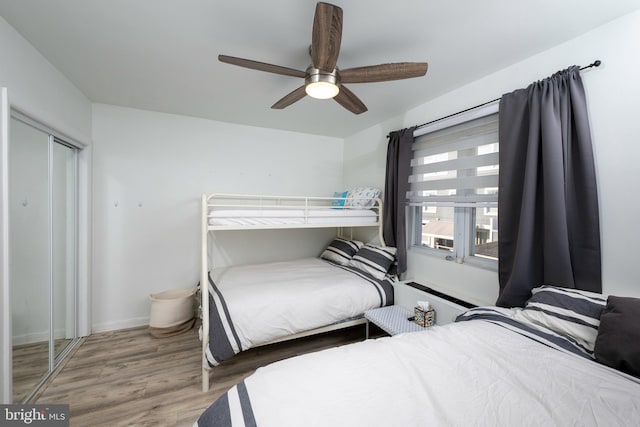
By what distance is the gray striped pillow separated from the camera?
1.14m

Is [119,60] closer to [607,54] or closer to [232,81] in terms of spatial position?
[232,81]

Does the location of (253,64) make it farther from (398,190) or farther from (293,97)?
(398,190)

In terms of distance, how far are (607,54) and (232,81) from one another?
7.82 feet

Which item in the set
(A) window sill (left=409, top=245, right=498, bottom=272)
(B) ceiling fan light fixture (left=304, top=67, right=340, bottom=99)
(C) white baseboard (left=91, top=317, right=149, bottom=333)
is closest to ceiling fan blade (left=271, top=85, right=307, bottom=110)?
(B) ceiling fan light fixture (left=304, top=67, right=340, bottom=99)

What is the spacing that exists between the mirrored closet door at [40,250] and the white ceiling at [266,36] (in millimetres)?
662

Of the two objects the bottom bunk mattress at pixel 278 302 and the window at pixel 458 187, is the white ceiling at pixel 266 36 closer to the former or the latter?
the window at pixel 458 187

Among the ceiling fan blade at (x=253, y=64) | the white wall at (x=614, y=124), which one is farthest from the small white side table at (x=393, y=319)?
the ceiling fan blade at (x=253, y=64)

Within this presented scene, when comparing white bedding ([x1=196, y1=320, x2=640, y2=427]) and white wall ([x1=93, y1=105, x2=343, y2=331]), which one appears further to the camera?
white wall ([x1=93, y1=105, x2=343, y2=331])

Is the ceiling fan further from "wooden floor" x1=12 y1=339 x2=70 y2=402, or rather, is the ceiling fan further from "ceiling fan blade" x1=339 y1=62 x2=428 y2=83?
"wooden floor" x1=12 y1=339 x2=70 y2=402

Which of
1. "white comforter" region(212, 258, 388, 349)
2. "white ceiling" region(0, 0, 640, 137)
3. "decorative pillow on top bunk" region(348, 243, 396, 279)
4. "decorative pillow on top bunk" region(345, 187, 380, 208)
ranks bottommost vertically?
"white comforter" region(212, 258, 388, 349)

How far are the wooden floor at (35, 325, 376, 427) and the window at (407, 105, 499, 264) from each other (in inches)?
52.6

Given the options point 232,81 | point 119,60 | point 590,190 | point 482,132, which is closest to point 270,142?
point 232,81

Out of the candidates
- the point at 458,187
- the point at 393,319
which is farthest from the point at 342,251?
the point at 458,187

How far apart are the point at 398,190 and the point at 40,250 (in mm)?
3001
